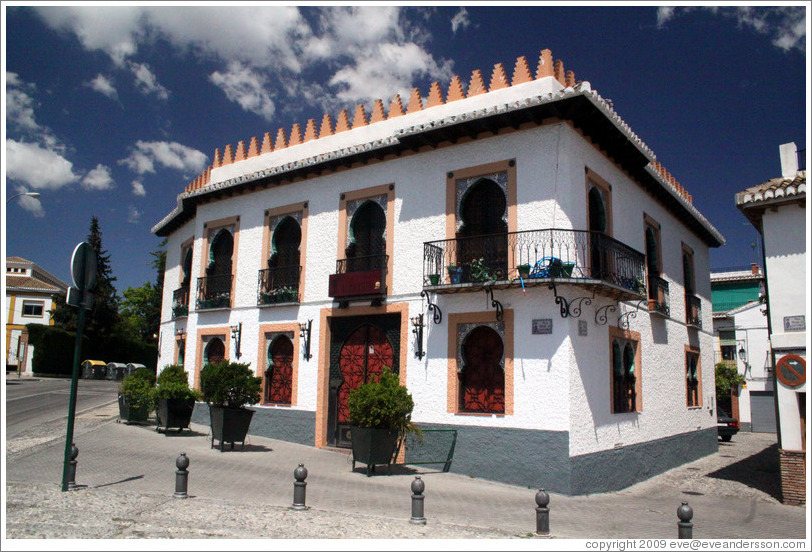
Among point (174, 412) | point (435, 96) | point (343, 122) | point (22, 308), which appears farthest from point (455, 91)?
point (22, 308)

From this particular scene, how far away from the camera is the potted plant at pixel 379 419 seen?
36.3ft

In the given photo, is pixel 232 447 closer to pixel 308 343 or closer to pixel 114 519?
pixel 308 343

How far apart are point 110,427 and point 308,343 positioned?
17.7ft

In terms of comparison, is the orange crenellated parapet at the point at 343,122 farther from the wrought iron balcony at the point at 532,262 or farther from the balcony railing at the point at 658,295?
the balcony railing at the point at 658,295

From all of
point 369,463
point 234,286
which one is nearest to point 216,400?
point 369,463

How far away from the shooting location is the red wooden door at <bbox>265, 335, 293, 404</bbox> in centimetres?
1584

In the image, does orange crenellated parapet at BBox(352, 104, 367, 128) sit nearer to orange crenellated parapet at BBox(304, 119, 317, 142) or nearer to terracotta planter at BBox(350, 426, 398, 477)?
orange crenellated parapet at BBox(304, 119, 317, 142)

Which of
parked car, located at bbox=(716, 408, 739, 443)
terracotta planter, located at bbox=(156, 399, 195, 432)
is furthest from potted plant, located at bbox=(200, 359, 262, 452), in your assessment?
parked car, located at bbox=(716, 408, 739, 443)

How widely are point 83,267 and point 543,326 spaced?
789 centimetres

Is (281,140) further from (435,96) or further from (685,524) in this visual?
(685,524)

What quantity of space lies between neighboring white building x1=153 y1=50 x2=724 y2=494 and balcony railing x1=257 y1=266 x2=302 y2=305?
0.17 ft

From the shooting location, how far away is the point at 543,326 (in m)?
11.6

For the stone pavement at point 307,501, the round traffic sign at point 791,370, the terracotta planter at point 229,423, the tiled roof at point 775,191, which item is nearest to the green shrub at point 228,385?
the terracotta planter at point 229,423

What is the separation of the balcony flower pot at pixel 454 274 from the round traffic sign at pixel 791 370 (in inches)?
240
